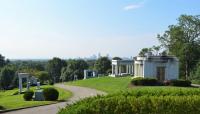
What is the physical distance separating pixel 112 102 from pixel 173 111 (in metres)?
2.28

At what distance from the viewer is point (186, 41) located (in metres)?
73.8

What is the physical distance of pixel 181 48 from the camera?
72250 millimetres

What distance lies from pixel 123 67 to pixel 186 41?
492 inches

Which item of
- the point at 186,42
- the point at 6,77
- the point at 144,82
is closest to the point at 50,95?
the point at 144,82

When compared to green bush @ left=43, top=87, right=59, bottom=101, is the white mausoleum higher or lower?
higher

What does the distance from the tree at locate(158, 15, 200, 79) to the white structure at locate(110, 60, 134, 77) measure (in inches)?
303

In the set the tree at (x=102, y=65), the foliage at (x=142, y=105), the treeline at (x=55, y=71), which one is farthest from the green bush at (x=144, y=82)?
the tree at (x=102, y=65)

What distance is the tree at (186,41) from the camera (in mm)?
72812

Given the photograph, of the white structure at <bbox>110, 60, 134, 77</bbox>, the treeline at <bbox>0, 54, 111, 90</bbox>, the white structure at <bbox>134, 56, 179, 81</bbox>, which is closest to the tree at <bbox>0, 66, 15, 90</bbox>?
the treeline at <bbox>0, 54, 111, 90</bbox>

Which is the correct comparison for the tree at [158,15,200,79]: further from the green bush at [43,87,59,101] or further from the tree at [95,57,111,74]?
the green bush at [43,87,59,101]

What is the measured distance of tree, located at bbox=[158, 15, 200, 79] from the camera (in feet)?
239

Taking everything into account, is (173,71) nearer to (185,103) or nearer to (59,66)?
(185,103)

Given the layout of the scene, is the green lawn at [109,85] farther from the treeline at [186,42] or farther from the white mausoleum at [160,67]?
the treeline at [186,42]

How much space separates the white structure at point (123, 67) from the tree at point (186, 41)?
303 inches
